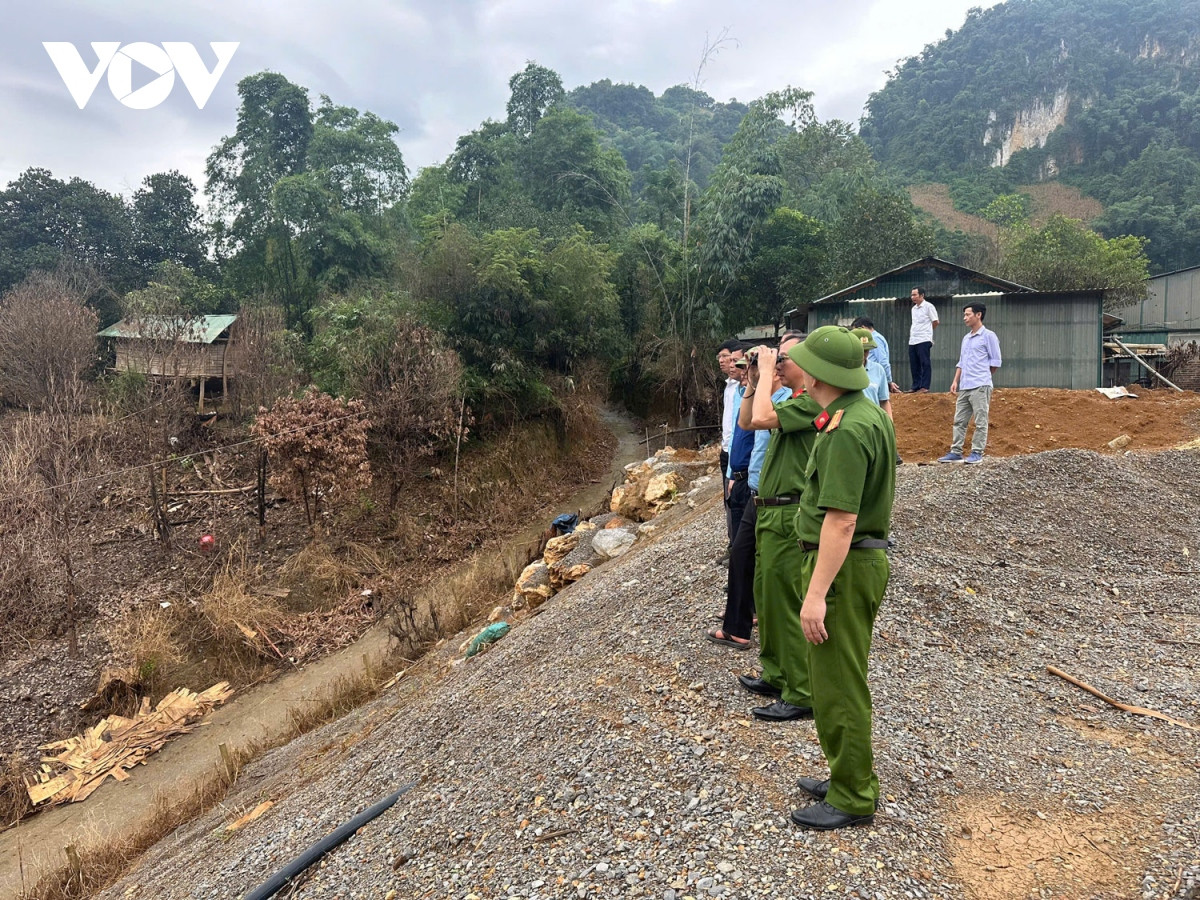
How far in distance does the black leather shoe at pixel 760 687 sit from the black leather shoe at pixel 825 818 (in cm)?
91

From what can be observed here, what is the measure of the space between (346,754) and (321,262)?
21575mm

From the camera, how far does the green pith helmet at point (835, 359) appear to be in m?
2.36

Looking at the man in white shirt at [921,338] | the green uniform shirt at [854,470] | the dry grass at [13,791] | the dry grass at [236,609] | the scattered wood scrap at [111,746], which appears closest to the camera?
the green uniform shirt at [854,470]

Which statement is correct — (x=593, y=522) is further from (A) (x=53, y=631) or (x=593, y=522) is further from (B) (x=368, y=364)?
(A) (x=53, y=631)

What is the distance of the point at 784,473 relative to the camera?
10.2ft

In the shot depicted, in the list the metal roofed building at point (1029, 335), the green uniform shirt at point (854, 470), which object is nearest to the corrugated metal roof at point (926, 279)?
the metal roofed building at point (1029, 335)

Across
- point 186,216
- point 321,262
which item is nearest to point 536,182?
point 321,262

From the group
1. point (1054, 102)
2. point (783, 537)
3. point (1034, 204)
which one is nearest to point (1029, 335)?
point (783, 537)

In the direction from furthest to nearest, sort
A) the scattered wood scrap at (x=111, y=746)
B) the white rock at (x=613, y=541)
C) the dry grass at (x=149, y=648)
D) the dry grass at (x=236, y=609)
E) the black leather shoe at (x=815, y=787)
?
the dry grass at (x=236, y=609), the dry grass at (x=149, y=648), the white rock at (x=613, y=541), the scattered wood scrap at (x=111, y=746), the black leather shoe at (x=815, y=787)

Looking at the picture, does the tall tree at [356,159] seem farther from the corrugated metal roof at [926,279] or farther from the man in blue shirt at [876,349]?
the man in blue shirt at [876,349]

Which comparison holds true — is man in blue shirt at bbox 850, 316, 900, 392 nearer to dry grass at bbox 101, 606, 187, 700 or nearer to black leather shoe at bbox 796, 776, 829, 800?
black leather shoe at bbox 796, 776, 829, 800

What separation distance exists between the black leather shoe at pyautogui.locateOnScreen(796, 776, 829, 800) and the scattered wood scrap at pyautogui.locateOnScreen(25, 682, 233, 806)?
8.13m

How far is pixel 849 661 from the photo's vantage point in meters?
→ 2.28

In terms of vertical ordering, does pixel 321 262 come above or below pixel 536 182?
below
